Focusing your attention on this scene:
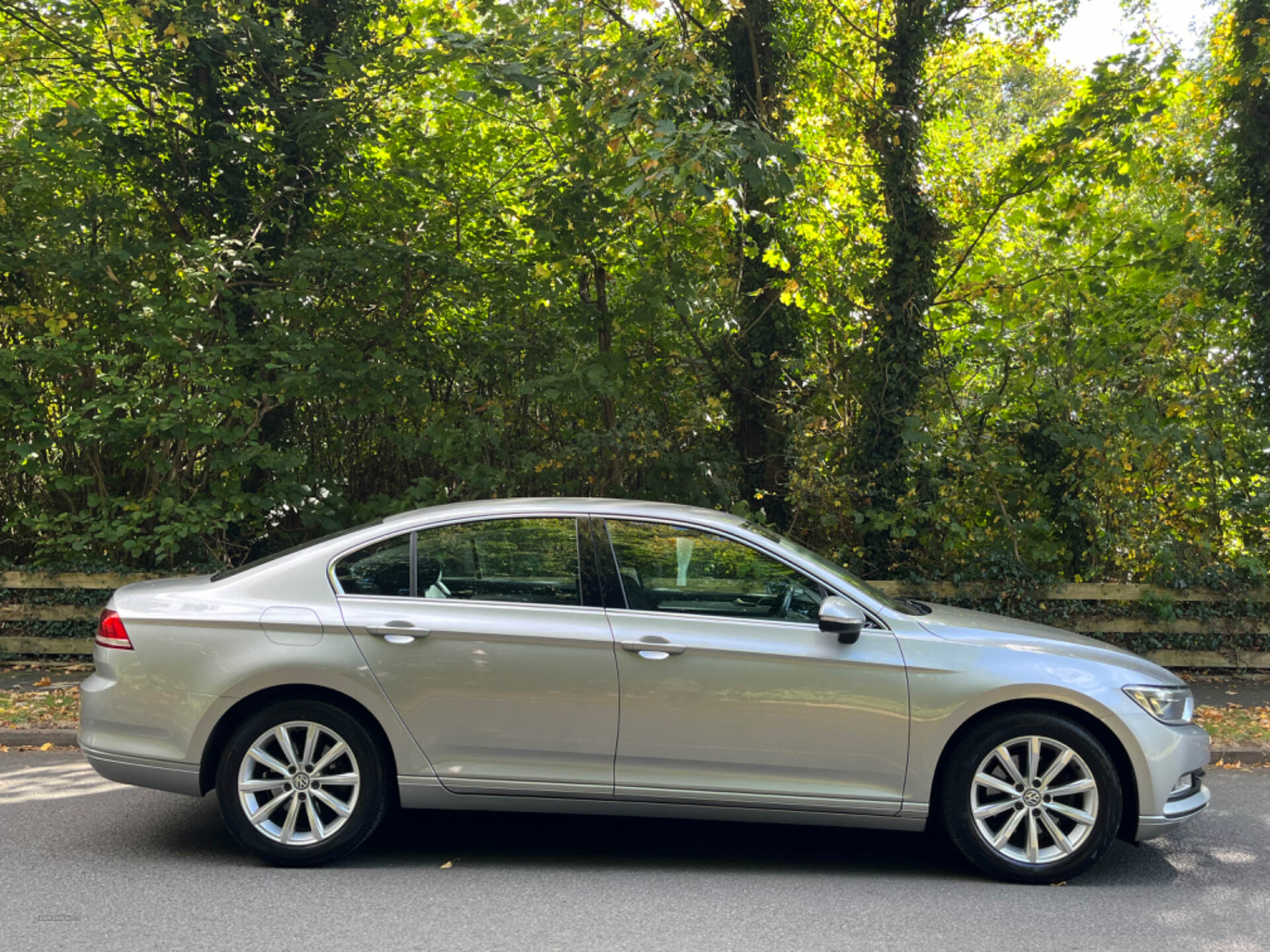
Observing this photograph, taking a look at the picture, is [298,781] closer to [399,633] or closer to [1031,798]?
[399,633]

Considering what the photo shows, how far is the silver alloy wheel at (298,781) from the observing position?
4.87 m

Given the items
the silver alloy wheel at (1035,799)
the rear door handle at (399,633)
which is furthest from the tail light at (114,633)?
the silver alloy wheel at (1035,799)

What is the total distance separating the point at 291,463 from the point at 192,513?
967mm

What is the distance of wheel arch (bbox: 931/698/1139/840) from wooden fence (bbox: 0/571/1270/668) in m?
5.24

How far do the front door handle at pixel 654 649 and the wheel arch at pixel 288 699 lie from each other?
1187 mm

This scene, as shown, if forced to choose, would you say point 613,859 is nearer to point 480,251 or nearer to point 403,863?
point 403,863

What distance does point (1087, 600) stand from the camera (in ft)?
33.3

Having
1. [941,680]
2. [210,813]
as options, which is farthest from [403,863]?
[941,680]

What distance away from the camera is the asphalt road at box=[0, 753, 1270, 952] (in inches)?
164

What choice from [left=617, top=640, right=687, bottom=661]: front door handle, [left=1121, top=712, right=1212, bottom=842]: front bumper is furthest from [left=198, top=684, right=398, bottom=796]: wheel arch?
[left=1121, top=712, right=1212, bottom=842]: front bumper

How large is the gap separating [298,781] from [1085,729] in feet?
11.6

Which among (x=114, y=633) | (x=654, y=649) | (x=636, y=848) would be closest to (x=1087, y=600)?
A: (x=636, y=848)

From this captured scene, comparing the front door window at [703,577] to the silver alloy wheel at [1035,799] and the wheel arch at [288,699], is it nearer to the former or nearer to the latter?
the silver alloy wheel at [1035,799]

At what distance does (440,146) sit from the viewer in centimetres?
1059
